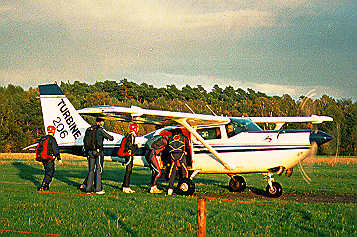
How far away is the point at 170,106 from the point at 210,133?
59.8 meters

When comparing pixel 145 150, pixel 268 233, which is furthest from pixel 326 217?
pixel 145 150

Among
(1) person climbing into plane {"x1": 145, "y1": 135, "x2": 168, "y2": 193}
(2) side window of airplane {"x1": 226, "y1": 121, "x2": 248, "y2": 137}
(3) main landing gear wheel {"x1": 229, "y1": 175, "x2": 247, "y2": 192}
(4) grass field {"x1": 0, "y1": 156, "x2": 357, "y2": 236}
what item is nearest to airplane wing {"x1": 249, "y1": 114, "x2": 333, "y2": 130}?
(2) side window of airplane {"x1": 226, "y1": 121, "x2": 248, "y2": 137}

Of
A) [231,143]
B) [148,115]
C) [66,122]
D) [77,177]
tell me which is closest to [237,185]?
[231,143]

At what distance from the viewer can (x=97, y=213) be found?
9539 millimetres

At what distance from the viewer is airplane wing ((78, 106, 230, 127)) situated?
12.2 meters

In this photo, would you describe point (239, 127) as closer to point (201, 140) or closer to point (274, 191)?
point (201, 140)

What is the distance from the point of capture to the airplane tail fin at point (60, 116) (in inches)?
704

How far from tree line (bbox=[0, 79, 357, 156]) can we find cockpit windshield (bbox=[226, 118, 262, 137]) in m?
1.33

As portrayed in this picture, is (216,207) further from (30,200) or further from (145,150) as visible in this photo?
(145,150)

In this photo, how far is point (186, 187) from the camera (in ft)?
45.4

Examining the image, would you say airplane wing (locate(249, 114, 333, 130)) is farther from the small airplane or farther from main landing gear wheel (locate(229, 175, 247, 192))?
main landing gear wheel (locate(229, 175, 247, 192))

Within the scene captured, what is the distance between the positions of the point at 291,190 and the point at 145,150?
5530 mm

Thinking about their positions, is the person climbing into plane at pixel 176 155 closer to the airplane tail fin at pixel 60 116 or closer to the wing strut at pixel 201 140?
the wing strut at pixel 201 140

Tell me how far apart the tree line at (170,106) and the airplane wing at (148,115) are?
1123mm
